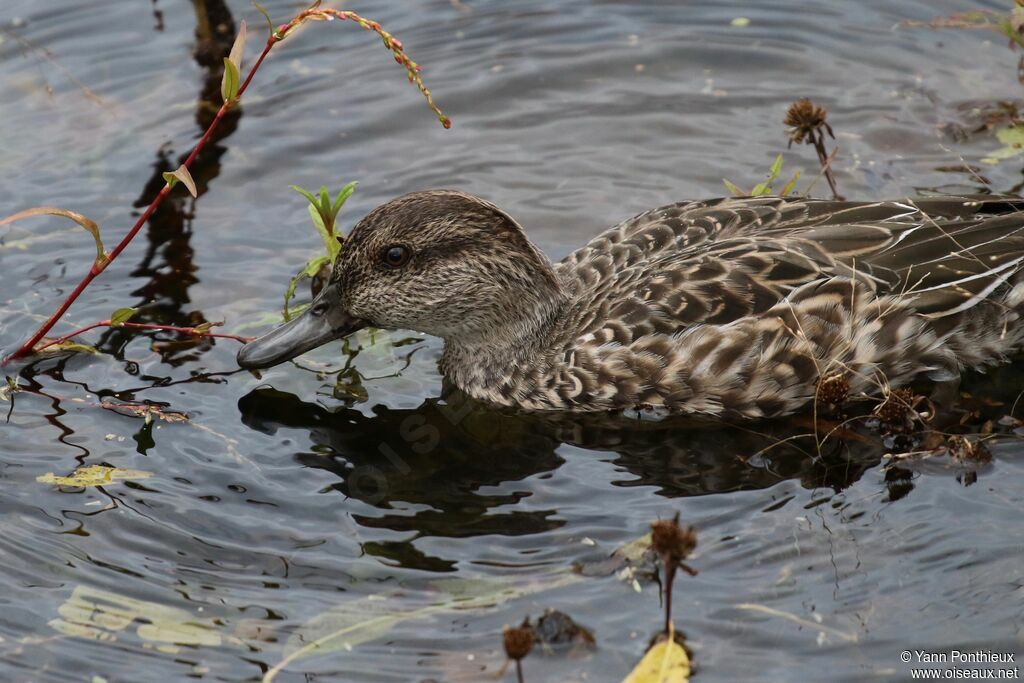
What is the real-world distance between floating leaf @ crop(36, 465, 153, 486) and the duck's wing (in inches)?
106

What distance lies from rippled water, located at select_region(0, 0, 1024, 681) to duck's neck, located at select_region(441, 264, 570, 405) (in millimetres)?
212

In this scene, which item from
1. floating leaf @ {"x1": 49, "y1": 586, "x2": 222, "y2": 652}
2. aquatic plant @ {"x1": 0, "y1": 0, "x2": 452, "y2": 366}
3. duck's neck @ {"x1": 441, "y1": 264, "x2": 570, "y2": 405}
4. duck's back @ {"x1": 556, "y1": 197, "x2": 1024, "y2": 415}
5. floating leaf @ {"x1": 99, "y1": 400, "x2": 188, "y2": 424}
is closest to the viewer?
floating leaf @ {"x1": 49, "y1": 586, "x2": 222, "y2": 652}

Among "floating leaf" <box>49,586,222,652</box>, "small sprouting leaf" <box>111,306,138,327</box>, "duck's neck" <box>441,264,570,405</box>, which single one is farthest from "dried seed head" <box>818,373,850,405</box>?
"small sprouting leaf" <box>111,306,138,327</box>

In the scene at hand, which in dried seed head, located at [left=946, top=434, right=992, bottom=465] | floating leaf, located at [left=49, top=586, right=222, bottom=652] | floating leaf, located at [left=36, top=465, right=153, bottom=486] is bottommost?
floating leaf, located at [left=49, top=586, right=222, bottom=652]

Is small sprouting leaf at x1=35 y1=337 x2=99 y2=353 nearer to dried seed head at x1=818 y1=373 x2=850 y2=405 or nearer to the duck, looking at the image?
the duck

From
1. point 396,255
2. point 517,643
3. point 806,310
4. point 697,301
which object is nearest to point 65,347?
point 396,255

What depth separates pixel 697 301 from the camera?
762 centimetres

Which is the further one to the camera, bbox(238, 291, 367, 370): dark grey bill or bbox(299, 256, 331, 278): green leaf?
bbox(299, 256, 331, 278): green leaf

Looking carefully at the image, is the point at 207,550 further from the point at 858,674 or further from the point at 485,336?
the point at 858,674

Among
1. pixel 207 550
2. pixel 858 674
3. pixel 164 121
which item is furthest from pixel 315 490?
pixel 164 121

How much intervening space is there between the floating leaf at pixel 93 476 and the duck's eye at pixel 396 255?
1.85m

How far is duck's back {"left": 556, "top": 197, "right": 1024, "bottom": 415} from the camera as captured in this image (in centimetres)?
757

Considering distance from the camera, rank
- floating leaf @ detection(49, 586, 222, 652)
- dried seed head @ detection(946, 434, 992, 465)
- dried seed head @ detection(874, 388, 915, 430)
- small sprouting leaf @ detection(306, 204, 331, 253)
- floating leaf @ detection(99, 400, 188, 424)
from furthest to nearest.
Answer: small sprouting leaf @ detection(306, 204, 331, 253) < floating leaf @ detection(99, 400, 188, 424) < dried seed head @ detection(874, 388, 915, 430) < dried seed head @ detection(946, 434, 992, 465) < floating leaf @ detection(49, 586, 222, 652)

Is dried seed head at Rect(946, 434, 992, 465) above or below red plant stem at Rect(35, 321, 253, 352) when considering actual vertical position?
below
